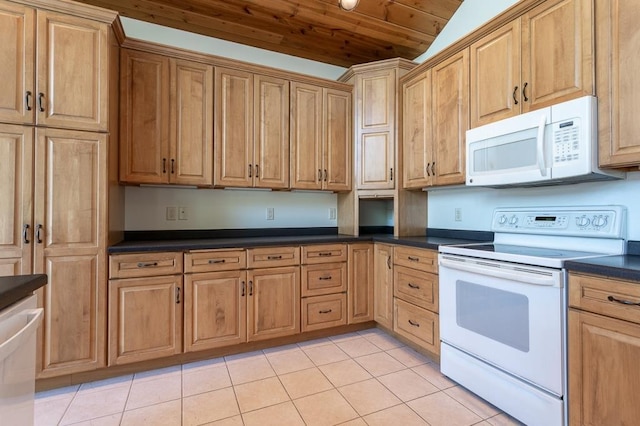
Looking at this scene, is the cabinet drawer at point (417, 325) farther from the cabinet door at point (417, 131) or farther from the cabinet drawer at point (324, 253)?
the cabinet door at point (417, 131)

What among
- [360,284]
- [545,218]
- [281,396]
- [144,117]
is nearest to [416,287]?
[360,284]

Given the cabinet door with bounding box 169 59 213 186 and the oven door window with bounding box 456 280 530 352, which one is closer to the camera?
the oven door window with bounding box 456 280 530 352

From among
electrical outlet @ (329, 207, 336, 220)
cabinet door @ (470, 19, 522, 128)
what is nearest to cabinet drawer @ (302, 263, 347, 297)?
electrical outlet @ (329, 207, 336, 220)

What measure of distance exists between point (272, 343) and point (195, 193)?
4.86ft

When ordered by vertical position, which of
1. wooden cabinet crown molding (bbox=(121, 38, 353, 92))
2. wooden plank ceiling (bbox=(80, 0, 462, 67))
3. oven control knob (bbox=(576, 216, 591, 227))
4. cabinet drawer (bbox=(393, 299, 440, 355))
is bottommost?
cabinet drawer (bbox=(393, 299, 440, 355))

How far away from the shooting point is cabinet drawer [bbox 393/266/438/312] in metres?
2.23

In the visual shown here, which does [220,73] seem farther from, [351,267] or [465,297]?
[465,297]

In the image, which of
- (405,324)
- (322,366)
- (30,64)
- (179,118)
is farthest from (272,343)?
(30,64)

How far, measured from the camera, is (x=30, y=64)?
186 centimetres

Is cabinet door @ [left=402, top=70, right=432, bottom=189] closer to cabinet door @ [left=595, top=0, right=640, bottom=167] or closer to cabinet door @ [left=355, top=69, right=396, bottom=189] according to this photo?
cabinet door @ [left=355, top=69, right=396, bottom=189]

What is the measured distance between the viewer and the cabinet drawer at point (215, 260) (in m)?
2.24

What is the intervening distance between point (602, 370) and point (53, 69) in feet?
10.8

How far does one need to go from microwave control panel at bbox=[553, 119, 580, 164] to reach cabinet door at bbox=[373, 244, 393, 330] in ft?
4.41

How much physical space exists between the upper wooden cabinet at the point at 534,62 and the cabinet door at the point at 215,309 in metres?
2.20
